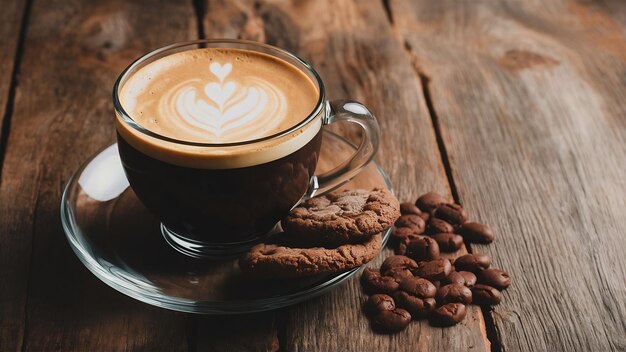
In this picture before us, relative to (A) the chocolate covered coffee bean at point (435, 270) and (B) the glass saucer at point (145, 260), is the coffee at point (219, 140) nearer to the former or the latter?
(B) the glass saucer at point (145, 260)

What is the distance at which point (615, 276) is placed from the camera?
1.46 metres

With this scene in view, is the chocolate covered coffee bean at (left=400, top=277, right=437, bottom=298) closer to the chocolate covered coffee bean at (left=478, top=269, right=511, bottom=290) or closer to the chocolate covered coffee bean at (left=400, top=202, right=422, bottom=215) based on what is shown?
the chocolate covered coffee bean at (left=478, top=269, right=511, bottom=290)

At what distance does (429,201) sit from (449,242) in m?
0.14

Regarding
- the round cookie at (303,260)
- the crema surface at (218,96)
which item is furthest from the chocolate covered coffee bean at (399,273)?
the crema surface at (218,96)

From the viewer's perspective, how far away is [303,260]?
125 centimetres

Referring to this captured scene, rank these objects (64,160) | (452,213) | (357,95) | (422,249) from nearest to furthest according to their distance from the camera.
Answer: (422,249), (452,213), (64,160), (357,95)

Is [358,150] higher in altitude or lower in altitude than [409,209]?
higher

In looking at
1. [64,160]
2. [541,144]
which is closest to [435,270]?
[541,144]

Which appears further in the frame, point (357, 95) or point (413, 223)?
point (357, 95)

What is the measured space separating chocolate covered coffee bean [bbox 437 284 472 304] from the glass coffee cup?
0.99 ft

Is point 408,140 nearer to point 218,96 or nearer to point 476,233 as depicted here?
point 476,233

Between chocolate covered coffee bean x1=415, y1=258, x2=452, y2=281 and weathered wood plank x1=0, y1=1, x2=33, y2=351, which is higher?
chocolate covered coffee bean x1=415, y1=258, x2=452, y2=281

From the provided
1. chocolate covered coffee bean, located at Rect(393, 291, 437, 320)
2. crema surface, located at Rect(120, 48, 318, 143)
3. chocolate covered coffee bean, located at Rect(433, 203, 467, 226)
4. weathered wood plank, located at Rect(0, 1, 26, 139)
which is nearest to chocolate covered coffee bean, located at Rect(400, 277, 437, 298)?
chocolate covered coffee bean, located at Rect(393, 291, 437, 320)

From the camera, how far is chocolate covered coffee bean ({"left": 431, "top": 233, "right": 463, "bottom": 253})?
1510mm
